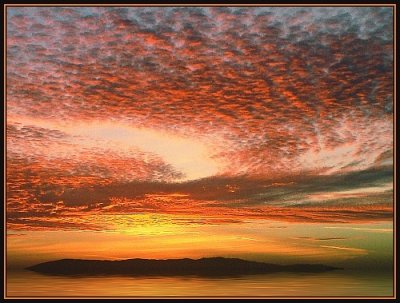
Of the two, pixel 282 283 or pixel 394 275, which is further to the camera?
pixel 282 283

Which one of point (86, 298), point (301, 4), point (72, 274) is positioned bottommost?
point (72, 274)

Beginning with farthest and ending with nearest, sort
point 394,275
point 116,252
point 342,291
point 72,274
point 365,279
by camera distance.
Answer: point 72,274
point 365,279
point 116,252
point 342,291
point 394,275

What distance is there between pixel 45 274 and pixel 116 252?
12.6m

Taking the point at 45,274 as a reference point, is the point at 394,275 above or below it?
above

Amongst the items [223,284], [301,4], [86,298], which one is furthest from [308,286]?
[301,4]

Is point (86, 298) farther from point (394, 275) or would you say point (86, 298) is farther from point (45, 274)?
point (45, 274)

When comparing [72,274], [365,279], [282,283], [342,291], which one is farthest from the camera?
[72,274]

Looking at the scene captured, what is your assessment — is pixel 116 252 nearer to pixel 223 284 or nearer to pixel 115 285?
pixel 115 285

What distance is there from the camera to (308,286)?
73.7ft

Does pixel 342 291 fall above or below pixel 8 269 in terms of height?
below

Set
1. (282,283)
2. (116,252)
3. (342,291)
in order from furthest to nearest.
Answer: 1. (282,283)
2. (116,252)
3. (342,291)

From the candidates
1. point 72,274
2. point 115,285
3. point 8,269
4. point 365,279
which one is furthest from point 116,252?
point 72,274

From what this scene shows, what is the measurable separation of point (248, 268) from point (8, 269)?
12892 millimetres

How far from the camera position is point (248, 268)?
2436 cm
